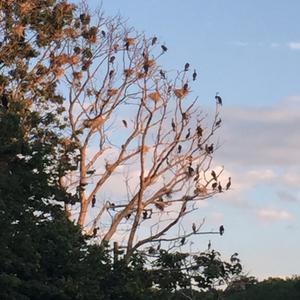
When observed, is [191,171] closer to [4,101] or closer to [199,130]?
[199,130]

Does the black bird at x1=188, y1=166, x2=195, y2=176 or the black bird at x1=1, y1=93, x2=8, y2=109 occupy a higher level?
the black bird at x1=1, y1=93, x2=8, y2=109

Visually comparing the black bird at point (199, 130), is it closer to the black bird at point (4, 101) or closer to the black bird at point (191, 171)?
the black bird at point (191, 171)

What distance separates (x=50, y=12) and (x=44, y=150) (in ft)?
21.2

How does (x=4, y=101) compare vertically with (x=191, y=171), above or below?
above

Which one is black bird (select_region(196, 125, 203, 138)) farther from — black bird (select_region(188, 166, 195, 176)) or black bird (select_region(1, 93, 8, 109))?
black bird (select_region(1, 93, 8, 109))

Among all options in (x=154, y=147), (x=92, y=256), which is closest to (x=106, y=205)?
(x=154, y=147)

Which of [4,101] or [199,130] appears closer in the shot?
[4,101]

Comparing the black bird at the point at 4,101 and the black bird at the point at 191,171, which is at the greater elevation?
the black bird at the point at 4,101

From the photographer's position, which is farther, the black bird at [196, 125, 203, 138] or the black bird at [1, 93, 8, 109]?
the black bird at [196, 125, 203, 138]

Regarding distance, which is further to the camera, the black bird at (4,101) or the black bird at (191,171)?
the black bird at (191,171)

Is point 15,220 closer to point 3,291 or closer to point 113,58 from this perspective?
point 3,291

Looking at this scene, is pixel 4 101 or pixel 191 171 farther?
pixel 191 171

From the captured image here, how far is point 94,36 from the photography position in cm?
2678

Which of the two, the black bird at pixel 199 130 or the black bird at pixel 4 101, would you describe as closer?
the black bird at pixel 4 101
